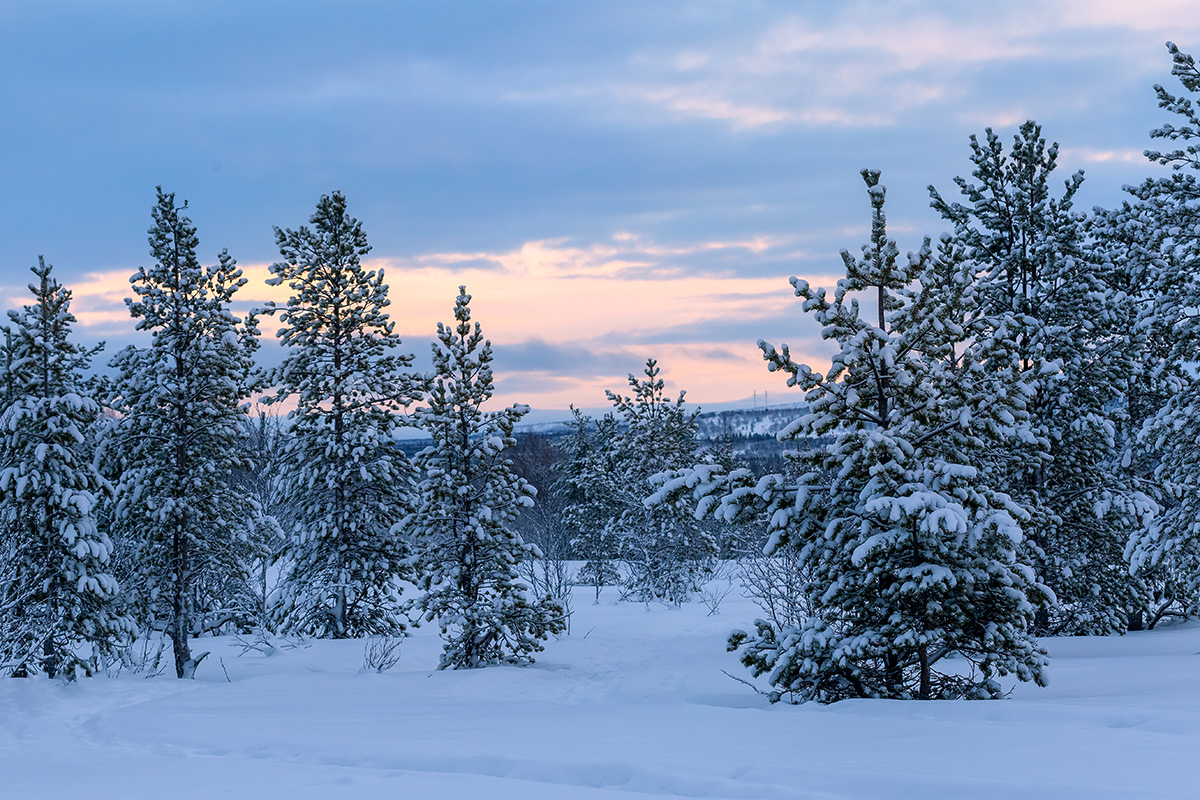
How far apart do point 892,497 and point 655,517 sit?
1976 cm

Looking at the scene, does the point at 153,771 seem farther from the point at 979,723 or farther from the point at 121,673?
the point at 121,673

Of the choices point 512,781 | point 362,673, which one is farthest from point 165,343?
point 512,781

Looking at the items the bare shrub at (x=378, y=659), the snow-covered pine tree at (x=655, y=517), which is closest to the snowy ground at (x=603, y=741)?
the bare shrub at (x=378, y=659)

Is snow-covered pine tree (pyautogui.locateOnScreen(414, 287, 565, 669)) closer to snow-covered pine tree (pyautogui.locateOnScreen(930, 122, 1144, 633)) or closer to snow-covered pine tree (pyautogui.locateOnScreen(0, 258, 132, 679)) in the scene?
snow-covered pine tree (pyautogui.locateOnScreen(0, 258, 132, 679))

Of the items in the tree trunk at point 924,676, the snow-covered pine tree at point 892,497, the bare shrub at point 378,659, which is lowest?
the bare shrub at point 378,659

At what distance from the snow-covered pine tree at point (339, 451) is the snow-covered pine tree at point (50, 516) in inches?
201

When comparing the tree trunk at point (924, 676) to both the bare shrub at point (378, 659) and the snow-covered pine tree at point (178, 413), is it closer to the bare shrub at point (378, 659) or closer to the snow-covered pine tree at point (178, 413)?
the bare shrub at point (378, 659)

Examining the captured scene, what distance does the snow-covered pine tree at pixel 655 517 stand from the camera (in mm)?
27156

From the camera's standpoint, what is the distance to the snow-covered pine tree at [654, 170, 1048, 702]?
313 inches

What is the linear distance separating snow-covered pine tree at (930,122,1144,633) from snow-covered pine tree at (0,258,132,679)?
15.8 metres

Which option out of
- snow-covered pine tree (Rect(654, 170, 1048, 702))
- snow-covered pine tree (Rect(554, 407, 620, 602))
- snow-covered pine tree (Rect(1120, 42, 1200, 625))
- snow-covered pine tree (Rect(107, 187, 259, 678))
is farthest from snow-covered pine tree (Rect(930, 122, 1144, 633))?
snow-covered pine tree (Rect(554, 407, 620, 602))

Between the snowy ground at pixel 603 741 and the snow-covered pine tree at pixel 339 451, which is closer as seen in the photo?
the snowy ground at pixel 603 741

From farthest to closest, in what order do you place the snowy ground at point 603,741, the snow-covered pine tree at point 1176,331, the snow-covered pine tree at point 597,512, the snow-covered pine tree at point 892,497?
the snow-covered pine tree at point 597,512 < the snow-covered pine tree at point 1176,331 < the snow-covered pine tree at point 892,497 < the snowy ground at point 603,741

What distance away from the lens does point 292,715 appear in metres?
9.62
